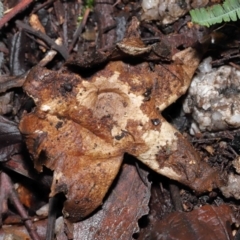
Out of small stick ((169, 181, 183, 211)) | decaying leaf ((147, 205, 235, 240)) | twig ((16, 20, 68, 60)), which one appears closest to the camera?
decaying leaf ((147, 205, 235, 240))

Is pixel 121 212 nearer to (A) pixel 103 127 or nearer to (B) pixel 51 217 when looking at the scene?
(B) pixel 51 217

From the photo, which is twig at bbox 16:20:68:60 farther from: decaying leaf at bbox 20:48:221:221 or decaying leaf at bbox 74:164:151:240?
decaying leaf at bbox 74:164:151:240

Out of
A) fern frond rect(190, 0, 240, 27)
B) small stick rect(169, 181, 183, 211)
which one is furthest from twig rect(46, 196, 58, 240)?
fern frond rect(190, 0, 240, 27)

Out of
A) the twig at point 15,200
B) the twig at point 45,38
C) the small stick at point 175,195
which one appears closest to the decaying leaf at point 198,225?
the small stick at point 175,195

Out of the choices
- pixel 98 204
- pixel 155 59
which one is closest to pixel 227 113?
pixel 155 59

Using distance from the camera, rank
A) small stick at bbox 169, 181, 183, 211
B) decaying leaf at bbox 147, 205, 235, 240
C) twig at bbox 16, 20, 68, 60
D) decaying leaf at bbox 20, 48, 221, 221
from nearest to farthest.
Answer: decaying leaf at bbox 20, 48, 221, 221, decaying leaf at bbox 147, 205, 235, 240, small stick at bbox 169, 181, 183, 211, twig at bbox 16, 20, 68, 60

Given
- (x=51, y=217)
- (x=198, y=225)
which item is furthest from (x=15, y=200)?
(x=198, y=225)
